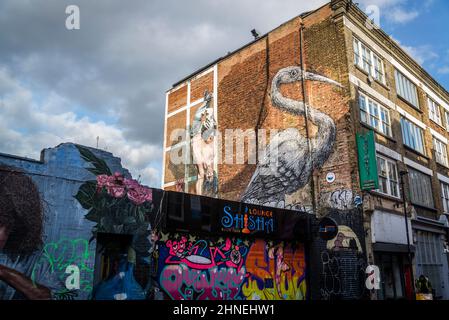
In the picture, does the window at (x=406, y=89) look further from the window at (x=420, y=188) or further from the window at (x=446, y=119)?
the window at (x=446, y=119)

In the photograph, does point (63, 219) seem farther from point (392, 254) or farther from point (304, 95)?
point (392, 254)

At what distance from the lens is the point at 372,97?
1786 cm

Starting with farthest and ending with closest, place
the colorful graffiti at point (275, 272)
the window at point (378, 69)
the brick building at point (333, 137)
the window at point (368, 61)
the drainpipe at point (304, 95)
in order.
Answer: the window at point (378, 69) < the window at point (368, 61) < the drainpipe at point (304, 95) < the brick building at point (333, 137) < the colorful graffiti at point (275, 272)

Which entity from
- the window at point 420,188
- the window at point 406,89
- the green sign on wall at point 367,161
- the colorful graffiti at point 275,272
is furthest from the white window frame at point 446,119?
the colorful graffiti at point 275,272

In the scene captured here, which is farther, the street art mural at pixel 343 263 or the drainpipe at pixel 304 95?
the drainpipe at pixel 304 95

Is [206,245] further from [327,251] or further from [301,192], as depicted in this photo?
[301,192]

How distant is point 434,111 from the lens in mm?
24703

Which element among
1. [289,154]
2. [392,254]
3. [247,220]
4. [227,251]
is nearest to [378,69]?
[289,154]

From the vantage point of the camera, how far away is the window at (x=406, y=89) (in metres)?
20.8

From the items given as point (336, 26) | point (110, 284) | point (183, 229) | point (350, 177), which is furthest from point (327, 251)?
point (336, 26)

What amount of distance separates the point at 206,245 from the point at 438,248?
1550cm

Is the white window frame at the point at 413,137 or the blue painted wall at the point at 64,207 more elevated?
the white window frame at the point at 413,137

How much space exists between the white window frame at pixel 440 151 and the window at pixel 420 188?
2656mm

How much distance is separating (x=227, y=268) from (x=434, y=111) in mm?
20287
